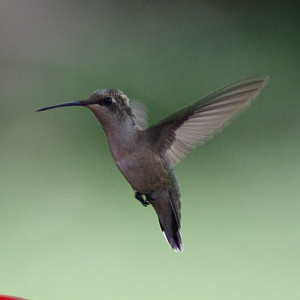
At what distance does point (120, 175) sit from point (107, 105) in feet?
4.79

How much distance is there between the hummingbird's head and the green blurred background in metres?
0.91

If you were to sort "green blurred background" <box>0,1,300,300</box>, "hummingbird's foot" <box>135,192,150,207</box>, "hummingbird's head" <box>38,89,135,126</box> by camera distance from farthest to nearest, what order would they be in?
"green blurred background" <box>0,1,300,300</box> < "hummingbird's foot" <box>135,192,150,207</box> < "hummingbird's head" <box>38,89,135,126</box>

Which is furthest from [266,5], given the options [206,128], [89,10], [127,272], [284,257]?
[206,128]

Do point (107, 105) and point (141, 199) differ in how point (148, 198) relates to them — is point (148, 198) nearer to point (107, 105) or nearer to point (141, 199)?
point (141, 199)

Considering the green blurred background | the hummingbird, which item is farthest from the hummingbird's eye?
the green blurred background

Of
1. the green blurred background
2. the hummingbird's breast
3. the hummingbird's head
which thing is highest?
the hummingbird's head

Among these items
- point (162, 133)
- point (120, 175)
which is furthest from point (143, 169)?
point (120, 175)

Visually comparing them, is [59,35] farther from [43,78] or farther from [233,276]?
[233,276]

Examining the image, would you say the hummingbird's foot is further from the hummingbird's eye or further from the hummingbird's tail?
the hummingbird's eye

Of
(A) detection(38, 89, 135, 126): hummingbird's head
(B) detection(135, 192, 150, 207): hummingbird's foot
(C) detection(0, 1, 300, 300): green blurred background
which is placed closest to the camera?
(A) detection(38, 89, 135, 126): hummingbird's head

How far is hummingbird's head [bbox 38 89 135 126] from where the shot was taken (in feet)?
1.93

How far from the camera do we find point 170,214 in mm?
828

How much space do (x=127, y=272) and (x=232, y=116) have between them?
4.28ft

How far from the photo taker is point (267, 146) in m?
2.18
